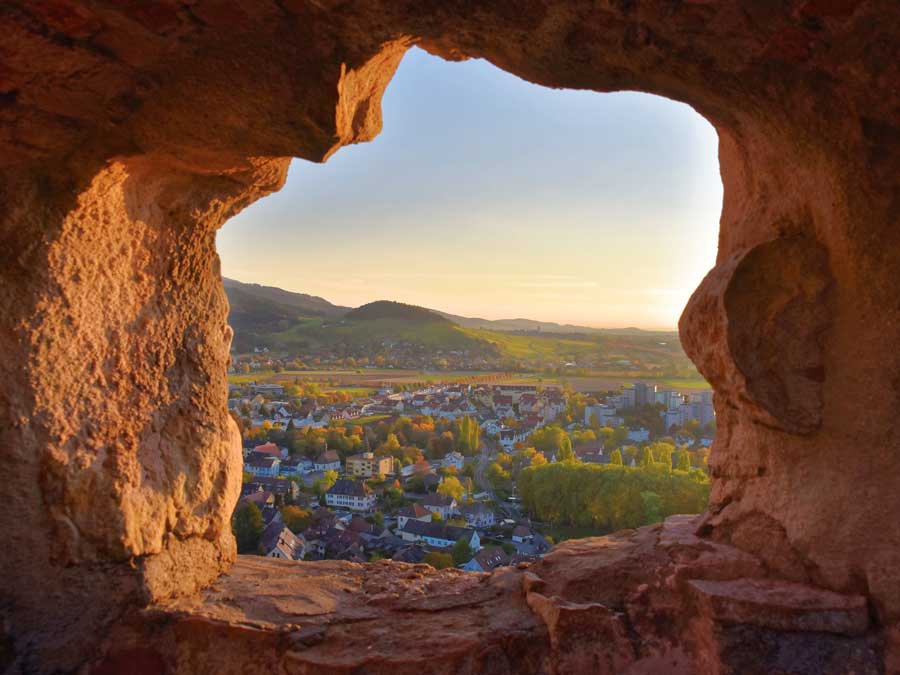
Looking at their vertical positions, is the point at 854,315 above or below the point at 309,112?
below

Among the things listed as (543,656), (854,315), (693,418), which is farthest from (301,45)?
(693,418)

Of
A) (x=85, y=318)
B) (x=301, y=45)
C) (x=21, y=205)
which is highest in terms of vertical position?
(x=301, y=45)

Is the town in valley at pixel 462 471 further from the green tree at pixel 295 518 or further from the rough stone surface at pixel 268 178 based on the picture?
the rough stone surface at pixel 268 178

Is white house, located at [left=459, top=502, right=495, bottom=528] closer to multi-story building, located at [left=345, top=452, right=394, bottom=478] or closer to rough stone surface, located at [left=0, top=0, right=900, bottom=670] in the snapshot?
multi-story building, located at [left=345, top=452, right=394, bottom=478]

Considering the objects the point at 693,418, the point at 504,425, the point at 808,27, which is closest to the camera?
the point at 808,27

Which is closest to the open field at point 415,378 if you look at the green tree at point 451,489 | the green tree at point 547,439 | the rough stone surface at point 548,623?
the green tree at point 547,439

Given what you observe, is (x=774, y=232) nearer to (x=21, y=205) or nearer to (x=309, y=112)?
(x=309, y=112)

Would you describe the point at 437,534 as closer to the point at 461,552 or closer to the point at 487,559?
the point at 461,552
